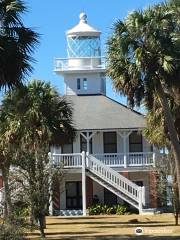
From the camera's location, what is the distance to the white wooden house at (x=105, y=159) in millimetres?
44344

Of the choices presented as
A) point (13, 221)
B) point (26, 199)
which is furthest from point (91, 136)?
point (13, 221)

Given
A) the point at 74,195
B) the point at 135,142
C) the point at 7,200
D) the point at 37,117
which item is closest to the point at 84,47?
the point at 135,142

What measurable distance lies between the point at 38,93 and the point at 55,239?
10.4 meters

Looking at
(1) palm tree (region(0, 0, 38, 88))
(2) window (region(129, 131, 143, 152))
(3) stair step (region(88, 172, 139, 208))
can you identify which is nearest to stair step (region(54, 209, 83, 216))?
(3) stair step (region(88, 172, 139, 208))

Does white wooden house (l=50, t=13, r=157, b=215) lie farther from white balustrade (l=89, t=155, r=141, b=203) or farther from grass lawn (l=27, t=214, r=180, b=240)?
grass lawn (l=27, t=214, r=180, b=240)

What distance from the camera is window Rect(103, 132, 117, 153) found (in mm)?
48312

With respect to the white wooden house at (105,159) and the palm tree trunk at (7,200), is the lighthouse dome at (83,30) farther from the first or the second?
the palm tree trunk at (7,200)

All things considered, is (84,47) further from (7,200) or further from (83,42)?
(7,200)

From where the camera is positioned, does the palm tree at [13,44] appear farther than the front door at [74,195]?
No

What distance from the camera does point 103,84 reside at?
188 feet

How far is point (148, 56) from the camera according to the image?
89.7ft

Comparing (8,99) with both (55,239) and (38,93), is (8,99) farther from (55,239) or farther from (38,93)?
(55,239)

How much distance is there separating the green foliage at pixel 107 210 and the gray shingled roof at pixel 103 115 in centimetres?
537

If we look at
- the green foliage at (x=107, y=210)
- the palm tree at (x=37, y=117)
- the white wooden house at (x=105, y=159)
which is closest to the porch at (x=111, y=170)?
the white wooden house at (x=105, y=159)
